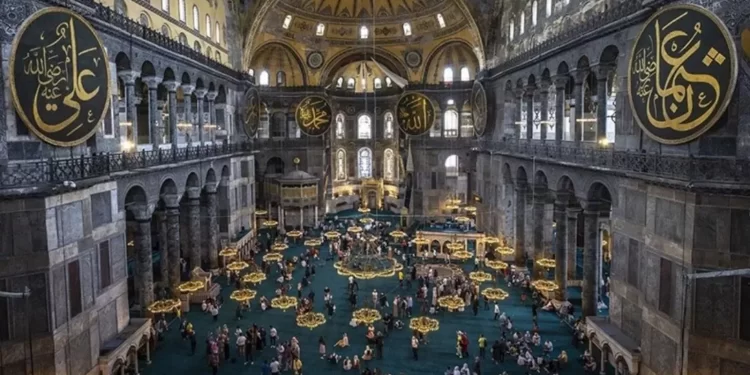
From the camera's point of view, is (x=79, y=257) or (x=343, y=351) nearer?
(x=79, y=257)

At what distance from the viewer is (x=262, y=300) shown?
61.9 ft

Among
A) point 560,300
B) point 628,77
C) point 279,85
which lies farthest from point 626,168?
point 279,85

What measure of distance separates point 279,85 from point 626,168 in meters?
25.2

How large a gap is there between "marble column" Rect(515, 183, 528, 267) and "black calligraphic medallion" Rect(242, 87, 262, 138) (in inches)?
511

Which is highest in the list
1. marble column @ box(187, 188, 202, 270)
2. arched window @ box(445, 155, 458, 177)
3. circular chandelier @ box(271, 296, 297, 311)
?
arched window @ box(445, 155, 458, 177)

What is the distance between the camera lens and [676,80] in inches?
413

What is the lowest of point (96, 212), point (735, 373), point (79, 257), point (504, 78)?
point (735, 373)

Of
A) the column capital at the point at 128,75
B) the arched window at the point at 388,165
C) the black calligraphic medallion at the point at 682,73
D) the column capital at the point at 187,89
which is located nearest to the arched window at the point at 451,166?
the arched window at the point at 388,165

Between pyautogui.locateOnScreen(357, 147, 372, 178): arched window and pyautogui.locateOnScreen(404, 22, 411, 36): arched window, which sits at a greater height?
pyautogui.locateOnScreen(404, 22, 411, 36): arched window

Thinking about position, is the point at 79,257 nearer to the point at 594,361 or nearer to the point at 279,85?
the point at 594,361

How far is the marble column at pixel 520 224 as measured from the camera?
21.9 m

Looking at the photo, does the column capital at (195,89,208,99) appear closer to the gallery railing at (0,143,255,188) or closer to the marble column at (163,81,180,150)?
the marble column at (163,81,180,150)

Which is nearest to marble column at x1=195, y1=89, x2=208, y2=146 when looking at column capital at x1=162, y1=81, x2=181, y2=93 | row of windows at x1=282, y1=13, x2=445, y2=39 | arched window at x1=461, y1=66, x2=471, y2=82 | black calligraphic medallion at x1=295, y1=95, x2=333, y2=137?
column capital at x1=162, y1=81, x2=181, y2=93

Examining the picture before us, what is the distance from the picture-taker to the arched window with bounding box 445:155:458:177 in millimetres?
33250
